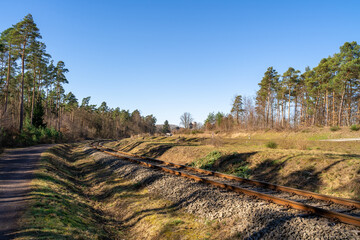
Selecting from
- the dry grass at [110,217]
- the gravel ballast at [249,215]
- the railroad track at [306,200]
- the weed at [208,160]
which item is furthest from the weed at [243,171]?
the dry grass at [110,217]

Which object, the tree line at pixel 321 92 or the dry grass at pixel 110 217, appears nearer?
the dry grass at pixel 110 217

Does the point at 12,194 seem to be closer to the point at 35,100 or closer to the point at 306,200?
the point at 306,200

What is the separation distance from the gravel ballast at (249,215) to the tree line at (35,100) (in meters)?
24.7

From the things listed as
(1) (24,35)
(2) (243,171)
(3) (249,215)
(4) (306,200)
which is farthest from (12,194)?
(1) (24,35)

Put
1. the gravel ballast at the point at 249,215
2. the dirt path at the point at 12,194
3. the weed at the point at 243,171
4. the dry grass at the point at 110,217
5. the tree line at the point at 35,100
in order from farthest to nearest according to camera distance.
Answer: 1. the tree line at the point at 35,100
2. the weed at the point at 243,171
3. the dry grass at the point at 110,217
4. the dirt path at the point at 12,194
5. the gravel ballast at the point at 249,215

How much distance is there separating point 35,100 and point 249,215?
56317 mm

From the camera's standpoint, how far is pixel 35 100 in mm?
49438

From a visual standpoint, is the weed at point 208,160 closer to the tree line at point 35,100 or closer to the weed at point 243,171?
the weed at point 243,171

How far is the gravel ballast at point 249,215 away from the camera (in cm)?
497

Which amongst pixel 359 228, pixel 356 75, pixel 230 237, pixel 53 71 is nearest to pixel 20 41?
pixel 53 71

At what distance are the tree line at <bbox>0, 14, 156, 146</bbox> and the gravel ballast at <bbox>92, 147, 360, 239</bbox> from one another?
24703 mm

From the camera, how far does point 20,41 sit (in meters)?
32.3

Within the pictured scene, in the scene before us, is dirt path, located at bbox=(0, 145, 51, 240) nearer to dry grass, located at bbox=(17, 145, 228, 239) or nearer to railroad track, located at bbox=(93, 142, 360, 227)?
dry grass, located at bbox=(17, 145, 228, 239)

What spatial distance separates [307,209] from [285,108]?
59331 millimetres
